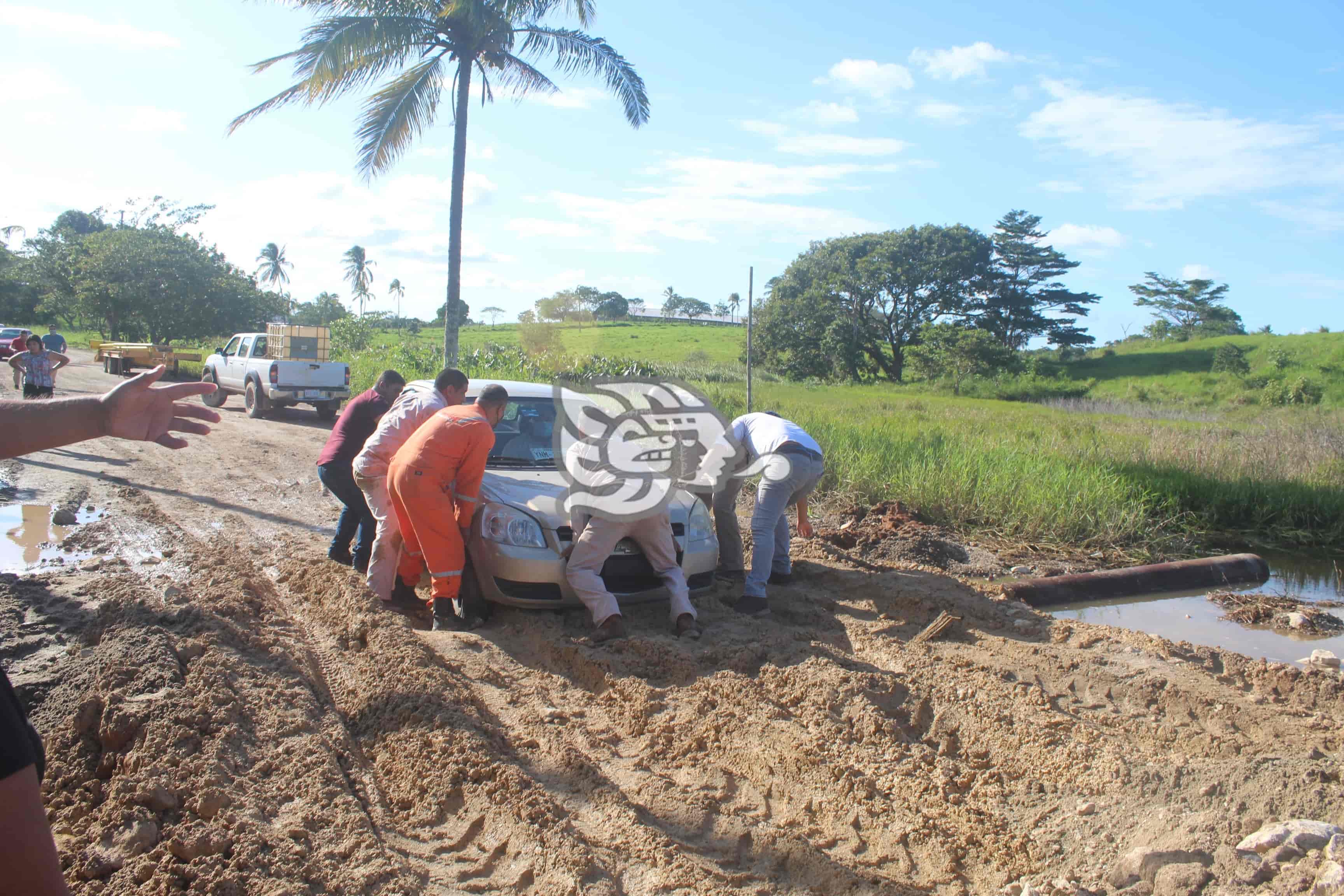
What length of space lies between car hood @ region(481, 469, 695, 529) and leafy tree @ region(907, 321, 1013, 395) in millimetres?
37199

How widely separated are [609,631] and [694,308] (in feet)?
273

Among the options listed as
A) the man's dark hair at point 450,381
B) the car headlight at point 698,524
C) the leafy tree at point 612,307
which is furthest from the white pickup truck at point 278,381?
the leafy tree at point 612,307

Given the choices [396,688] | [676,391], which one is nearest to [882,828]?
[396,688]

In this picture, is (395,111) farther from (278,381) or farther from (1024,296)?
(1024,296)

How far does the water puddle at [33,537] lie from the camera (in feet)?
21.9

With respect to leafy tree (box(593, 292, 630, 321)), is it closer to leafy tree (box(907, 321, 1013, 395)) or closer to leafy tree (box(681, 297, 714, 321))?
leafy tree (box(681, 297, 714, 321))

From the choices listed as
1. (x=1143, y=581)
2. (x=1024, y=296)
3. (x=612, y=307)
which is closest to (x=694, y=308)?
(x=612, y=307)

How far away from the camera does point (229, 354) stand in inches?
789

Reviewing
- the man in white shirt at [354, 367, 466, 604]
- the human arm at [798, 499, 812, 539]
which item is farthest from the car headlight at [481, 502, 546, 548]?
the human arm at [798, 499, 812, 539]

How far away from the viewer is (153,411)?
7.12ft

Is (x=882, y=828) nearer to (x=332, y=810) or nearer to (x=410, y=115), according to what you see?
(x=332, y=810)

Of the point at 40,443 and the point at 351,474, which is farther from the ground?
the point at 40,443

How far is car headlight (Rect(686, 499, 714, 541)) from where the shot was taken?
6035 mm

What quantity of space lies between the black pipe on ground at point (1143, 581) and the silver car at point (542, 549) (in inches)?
108
